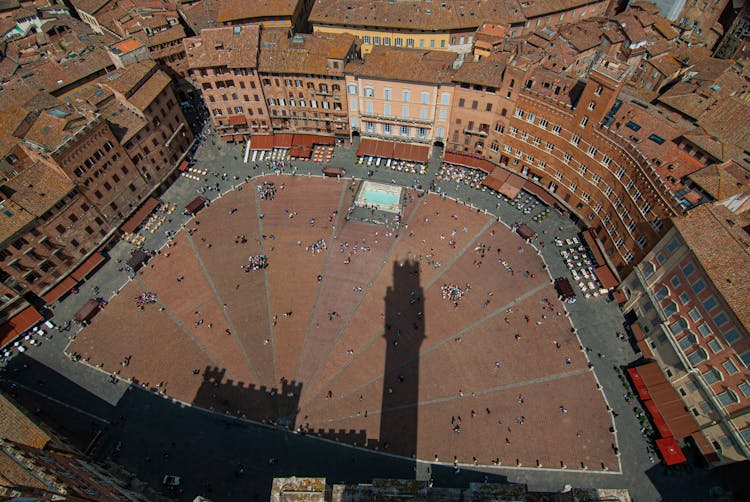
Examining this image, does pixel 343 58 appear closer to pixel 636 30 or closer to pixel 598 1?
pixel 636 30

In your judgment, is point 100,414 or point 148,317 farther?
point 148,317

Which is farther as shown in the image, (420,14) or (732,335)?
(420,14)

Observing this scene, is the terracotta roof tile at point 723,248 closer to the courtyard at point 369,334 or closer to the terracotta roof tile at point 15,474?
the courtyard at point 369,334

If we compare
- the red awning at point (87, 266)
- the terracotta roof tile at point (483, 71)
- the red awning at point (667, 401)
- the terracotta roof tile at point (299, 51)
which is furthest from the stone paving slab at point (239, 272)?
the red awning at point (667, 401)

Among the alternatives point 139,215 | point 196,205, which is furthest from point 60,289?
point 196,205

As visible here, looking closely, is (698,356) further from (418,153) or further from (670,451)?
(418,153)

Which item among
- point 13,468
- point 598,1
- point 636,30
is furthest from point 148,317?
point 598,1
